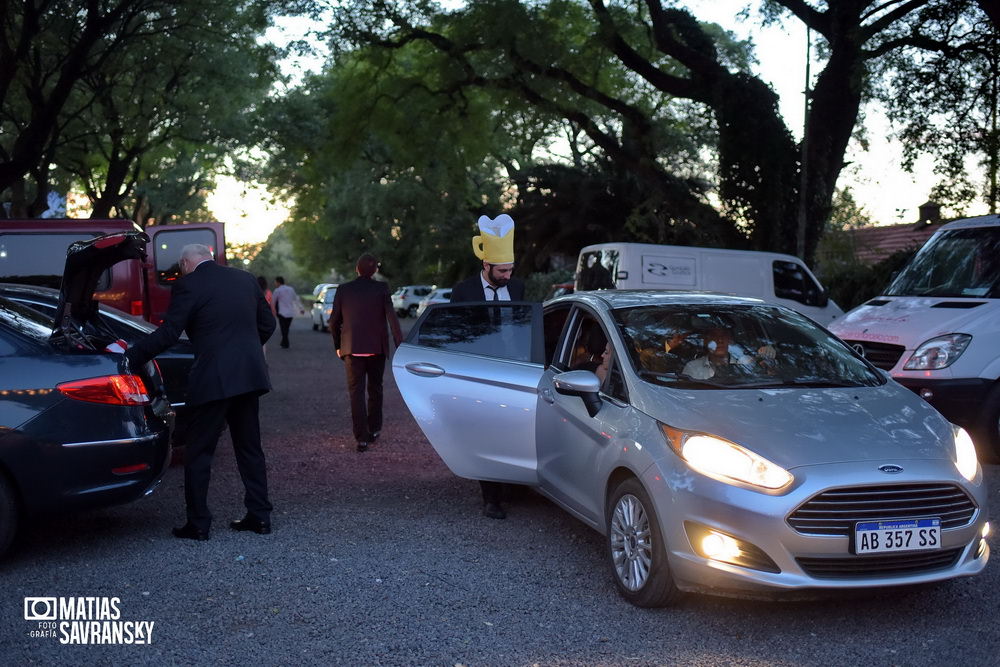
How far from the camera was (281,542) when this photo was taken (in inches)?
252

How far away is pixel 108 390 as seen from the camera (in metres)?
5.91

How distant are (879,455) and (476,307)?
9.82ft

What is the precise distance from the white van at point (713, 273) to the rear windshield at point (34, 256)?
25.1 ft

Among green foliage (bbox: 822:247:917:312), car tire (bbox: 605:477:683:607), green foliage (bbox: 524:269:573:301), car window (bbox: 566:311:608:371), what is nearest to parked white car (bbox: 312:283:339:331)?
green foliage (bbox: 524:269:573:301)

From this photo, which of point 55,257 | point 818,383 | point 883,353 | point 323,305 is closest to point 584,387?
point 818,383

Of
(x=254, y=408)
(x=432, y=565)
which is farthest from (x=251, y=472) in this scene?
(x=432, y=565)

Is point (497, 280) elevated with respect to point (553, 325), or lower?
elevated

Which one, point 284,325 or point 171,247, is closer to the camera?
point 171,247

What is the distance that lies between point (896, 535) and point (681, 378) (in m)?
1.39

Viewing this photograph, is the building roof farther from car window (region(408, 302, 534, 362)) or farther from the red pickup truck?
car window (region(408, 302, 534, 362))

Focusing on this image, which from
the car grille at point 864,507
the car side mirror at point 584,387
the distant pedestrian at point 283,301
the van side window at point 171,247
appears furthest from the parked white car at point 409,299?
the car grille at point 864,507

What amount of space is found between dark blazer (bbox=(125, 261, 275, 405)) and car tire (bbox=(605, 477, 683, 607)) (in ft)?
7.56

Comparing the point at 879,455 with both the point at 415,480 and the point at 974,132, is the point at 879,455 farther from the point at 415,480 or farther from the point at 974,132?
the point at 974,132

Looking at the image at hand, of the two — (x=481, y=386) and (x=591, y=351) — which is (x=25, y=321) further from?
(x=591, y=351)
